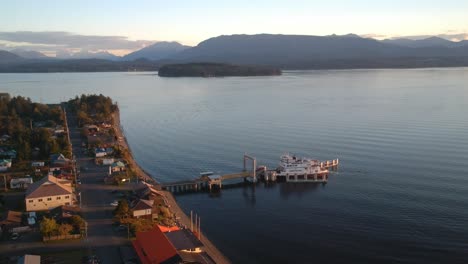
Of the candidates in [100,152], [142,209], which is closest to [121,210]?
[142,209]

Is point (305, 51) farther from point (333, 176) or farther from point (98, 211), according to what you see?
point (98, 211)

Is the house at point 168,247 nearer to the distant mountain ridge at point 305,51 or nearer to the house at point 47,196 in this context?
the house at point 47,196

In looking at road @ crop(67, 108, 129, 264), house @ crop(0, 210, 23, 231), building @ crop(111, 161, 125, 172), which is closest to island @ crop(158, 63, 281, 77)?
road @ crop(67, 108, 129, 264)

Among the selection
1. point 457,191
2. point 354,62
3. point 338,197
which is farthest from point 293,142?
point 354,62

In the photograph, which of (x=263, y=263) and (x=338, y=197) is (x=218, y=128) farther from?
(x=263, y=263)

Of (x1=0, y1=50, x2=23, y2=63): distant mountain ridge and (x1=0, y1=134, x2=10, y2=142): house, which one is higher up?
(x1=0, y1=50, x2=23, y2=63): distant mountain ridge

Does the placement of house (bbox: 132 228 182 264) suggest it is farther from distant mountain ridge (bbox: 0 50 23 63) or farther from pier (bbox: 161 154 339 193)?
distant mountain ridge (bbox: 0 50 23 63)
